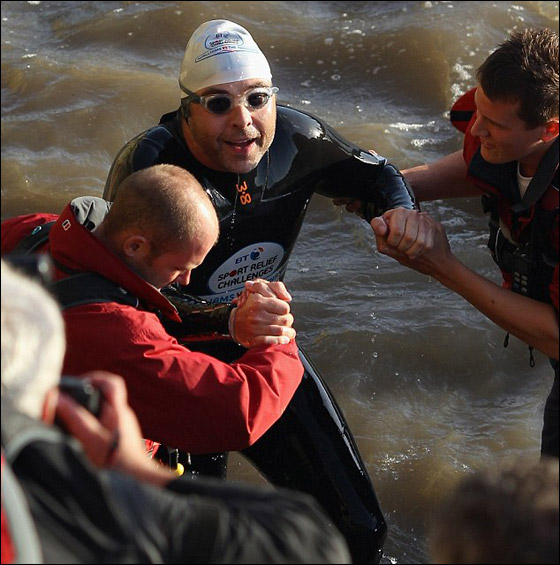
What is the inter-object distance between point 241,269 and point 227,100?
709 mm

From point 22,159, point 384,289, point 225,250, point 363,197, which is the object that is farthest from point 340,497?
point 22,159

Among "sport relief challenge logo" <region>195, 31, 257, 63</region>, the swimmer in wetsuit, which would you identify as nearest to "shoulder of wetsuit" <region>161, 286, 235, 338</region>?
the swimmer in wetsuit

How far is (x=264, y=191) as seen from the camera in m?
4.32

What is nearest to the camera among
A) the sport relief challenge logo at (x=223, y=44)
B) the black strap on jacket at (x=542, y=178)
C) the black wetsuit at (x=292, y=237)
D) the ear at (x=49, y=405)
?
the ear at (x=49, y=405)

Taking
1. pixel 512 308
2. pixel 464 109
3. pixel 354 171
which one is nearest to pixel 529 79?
pixel 464 109

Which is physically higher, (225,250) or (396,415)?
(225,250)

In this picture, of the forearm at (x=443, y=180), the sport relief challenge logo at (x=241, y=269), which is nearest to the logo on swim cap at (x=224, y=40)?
the sport relief challenge logo at (x=241, y=269)

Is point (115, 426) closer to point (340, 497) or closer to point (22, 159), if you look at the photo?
point (340, 497)

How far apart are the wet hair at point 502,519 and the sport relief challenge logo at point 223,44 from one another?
2649 mm

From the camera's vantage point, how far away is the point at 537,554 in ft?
5.98

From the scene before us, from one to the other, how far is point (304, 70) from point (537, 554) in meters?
7.78

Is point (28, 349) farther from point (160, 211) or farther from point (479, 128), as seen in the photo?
point (479, 128)

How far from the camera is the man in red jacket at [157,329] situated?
9.89 ft

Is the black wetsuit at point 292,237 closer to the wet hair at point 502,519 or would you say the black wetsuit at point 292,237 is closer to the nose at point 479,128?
the nose at point 479,128
